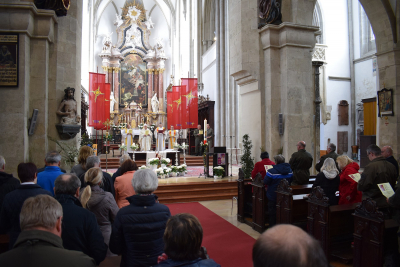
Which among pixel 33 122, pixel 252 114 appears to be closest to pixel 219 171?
pixel 252 114

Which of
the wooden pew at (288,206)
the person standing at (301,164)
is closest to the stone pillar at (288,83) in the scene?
the person standing at (301,164)

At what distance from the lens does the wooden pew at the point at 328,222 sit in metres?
3.82

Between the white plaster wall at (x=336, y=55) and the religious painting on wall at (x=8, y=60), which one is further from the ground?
the white plaster wall at (x=336, y=55)

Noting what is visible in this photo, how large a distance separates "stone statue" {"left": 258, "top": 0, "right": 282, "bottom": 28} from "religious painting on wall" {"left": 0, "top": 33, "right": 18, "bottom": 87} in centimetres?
605

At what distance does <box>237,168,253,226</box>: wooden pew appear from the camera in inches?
234

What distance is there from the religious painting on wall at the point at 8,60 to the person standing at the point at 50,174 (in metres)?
3.82

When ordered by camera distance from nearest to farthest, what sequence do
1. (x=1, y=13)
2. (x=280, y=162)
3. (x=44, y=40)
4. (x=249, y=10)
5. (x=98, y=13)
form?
(x=280, y=162) < (x=1, y=13) < (x=44, y=40) < (x=249, y=10) < (x=98, y=13)

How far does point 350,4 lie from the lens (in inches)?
682

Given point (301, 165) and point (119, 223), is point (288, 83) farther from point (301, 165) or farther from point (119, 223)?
point (119, 223)

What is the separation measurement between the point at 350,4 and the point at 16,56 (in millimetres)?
17440

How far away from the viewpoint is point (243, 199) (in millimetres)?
5996

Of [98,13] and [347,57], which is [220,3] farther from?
[98,13]

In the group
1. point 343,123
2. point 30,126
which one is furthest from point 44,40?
point 343,123

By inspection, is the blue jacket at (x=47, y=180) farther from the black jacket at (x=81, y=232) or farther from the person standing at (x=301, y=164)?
the person standing at (x=301, y=164)
